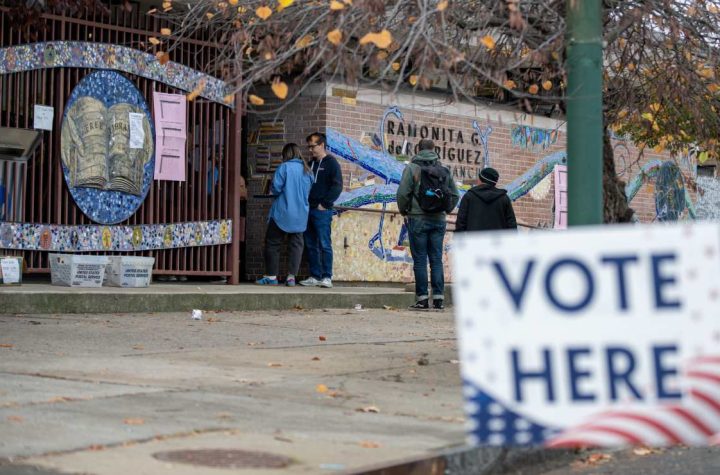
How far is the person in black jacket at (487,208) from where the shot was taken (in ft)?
45.0

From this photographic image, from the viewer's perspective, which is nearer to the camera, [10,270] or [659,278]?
→ [659,278]

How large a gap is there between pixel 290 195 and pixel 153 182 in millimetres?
1818

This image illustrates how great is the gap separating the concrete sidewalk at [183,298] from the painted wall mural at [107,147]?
1188 mm

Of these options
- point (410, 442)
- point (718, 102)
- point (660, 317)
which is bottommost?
point (410, 442)

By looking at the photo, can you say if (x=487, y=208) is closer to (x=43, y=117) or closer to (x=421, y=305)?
(x=421, y=305)

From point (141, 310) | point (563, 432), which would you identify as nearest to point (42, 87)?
point (141, 310)

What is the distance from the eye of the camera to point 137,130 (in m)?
15.6

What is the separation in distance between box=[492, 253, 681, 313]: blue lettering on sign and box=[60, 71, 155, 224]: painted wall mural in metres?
11.7

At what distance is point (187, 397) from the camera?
745 centimetres

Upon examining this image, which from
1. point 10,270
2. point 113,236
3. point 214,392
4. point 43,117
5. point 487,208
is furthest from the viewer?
point 113,236

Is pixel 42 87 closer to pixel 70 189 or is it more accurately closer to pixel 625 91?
pixel 70 189

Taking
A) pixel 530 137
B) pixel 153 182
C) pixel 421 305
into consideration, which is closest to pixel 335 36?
pixel 421 305

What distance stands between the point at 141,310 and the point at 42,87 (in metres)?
3.25

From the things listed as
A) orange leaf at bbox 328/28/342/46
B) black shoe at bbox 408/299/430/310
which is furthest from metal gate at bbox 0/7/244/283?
orange leaf at bbox 328/28/342/46
